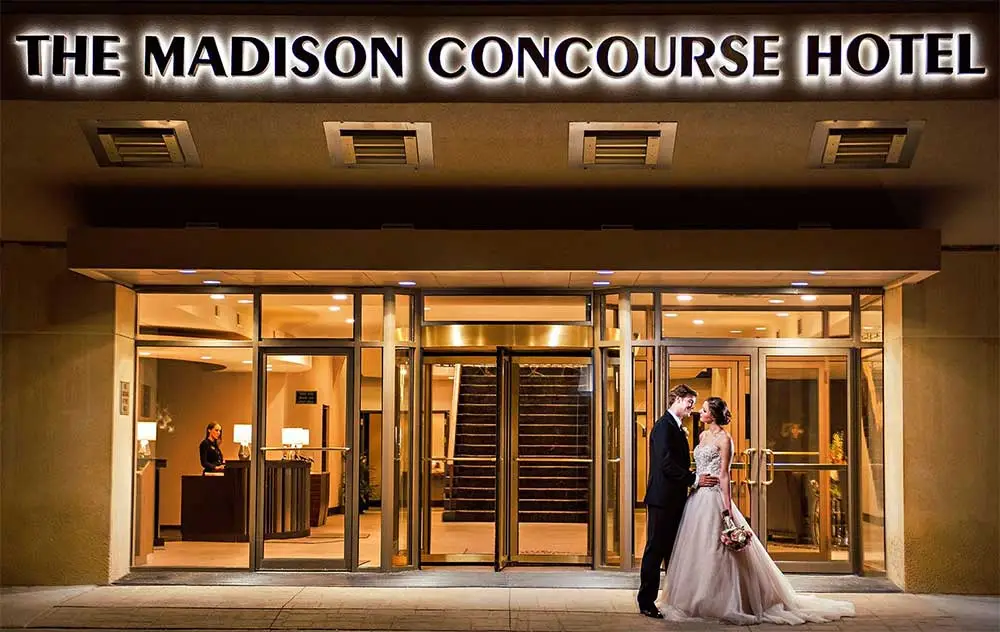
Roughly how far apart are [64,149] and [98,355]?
1.91m

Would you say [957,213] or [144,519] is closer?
[957,213]

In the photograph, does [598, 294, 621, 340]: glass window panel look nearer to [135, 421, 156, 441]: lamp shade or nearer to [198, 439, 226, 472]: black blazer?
[198, 439, 226, 472]: black blazer

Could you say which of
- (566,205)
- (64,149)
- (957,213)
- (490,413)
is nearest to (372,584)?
(490,413)

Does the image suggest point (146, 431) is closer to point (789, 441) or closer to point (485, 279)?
point (485, 279)

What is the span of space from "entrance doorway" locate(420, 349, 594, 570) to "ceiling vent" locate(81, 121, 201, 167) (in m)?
3.08

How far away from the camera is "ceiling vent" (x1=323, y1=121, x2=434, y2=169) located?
1101 centimetres

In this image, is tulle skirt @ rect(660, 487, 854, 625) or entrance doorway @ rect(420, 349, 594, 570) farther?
entrance doorway @ rect(420, 349, 594, 570)

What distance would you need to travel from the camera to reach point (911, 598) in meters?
11.4

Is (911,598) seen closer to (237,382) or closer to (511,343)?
(511,343)

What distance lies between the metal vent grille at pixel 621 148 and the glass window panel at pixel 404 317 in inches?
→ 92.1

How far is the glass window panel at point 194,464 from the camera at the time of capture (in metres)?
12.3

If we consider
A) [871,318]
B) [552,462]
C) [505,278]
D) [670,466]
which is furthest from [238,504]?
[871,318]

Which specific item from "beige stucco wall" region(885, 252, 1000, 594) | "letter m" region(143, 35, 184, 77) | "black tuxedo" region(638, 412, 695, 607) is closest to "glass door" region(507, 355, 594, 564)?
"black tuxedo" region(638, 412, 695, 607)

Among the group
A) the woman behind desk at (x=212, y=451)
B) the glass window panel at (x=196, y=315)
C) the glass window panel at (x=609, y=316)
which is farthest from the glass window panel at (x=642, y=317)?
the woman behind desk at (x=212, y=451)
